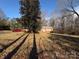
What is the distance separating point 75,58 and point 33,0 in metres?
44.2

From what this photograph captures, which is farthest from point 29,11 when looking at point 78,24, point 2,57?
point 2,57

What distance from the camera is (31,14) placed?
159 ft

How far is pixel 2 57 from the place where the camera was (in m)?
6.30

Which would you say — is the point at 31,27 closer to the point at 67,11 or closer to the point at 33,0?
the point at 33,0

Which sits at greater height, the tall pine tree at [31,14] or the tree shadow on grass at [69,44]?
the tall pine tree at [31,14]

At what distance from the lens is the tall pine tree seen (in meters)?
48.2

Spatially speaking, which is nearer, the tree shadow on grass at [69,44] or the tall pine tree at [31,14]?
the tree shadow on grass at [69,44]

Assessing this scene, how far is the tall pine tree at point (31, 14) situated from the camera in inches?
1898

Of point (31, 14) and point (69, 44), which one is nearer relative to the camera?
point (69, 44)

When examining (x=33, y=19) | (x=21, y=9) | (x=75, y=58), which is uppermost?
(x=21, y=9)

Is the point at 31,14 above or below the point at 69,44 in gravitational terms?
above

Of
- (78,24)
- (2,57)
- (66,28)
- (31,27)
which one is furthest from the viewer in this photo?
(31,27)

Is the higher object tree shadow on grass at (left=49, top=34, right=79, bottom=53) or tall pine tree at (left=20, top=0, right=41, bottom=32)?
tall pine tree at (left=20, top=0, right=41, bottom=32)

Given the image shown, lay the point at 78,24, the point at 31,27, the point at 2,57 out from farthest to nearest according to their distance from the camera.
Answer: the point at 31,27, the point at 78,24, the point at 2,57
